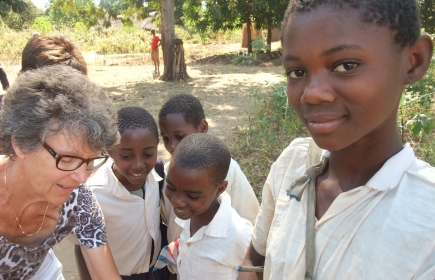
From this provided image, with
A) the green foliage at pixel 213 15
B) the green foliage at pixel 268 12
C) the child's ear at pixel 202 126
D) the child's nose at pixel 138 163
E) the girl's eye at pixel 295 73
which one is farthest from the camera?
the green foliage at pixel 213 15

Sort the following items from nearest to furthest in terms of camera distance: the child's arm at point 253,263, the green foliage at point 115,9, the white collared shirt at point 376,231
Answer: the white collared shirt at point 376,231
the child's arm at point 253,263
the green foliage at point 115,9

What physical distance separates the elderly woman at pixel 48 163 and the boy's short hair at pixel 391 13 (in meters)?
0.93

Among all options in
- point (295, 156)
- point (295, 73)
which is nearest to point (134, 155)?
point (295, 156)

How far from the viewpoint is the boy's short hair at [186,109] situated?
2430 mm

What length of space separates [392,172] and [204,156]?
1025 mm

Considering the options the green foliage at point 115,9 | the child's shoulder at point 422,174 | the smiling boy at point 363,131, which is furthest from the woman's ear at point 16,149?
the green foliage at point 115,9

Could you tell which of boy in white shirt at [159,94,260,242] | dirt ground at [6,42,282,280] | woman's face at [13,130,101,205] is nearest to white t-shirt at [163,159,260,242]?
boy in white shirt at [159,94,260,242]

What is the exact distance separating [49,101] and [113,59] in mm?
16360

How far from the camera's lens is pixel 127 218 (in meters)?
2.06

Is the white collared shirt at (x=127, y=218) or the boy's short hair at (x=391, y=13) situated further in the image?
the white collared shirt at (x=127, y=218)

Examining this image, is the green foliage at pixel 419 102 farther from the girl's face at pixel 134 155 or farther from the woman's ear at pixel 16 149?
the woman's ear at pixel 16 149

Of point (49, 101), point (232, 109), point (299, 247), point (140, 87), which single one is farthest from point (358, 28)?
point (140, 87)

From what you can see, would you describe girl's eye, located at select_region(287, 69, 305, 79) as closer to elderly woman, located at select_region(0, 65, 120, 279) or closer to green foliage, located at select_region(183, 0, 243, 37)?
elderly woman, located at select_region(0, 65, 120, 279)

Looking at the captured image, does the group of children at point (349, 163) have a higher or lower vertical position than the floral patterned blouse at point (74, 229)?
higher
